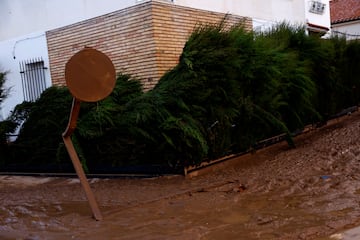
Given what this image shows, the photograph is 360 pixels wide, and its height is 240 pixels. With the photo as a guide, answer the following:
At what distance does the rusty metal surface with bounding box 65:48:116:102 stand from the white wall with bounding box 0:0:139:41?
17.4 feet

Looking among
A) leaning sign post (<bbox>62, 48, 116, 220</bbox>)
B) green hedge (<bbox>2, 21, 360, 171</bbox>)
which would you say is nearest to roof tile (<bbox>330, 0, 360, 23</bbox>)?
green hedge (<bbox>2, 21, 360, 171</bbox>)

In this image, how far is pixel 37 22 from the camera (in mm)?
12469

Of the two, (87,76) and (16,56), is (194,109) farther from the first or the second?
(16,56)

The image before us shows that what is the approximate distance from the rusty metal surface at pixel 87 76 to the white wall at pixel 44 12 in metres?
5.30

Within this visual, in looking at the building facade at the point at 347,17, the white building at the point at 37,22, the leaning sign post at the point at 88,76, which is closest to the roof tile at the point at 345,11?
the building facade at the point at 347,17

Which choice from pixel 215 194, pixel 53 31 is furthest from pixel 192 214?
pixel 53 31

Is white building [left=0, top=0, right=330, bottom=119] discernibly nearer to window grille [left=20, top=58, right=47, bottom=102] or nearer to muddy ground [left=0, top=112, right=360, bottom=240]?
window grille [left=20, top=58, right=47, bottom=102]

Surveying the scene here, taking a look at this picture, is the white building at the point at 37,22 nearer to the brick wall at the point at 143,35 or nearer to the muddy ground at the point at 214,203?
the brick wall at the point at 143,35

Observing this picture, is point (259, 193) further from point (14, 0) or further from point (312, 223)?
point (14, 0)

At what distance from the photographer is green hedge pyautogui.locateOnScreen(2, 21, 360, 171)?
786 centimetres

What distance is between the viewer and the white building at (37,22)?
11.4 meters

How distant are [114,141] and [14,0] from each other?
7.25 metres

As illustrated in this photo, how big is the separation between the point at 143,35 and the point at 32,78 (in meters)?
4.38

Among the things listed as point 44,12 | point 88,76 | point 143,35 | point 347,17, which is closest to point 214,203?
point 88,76
